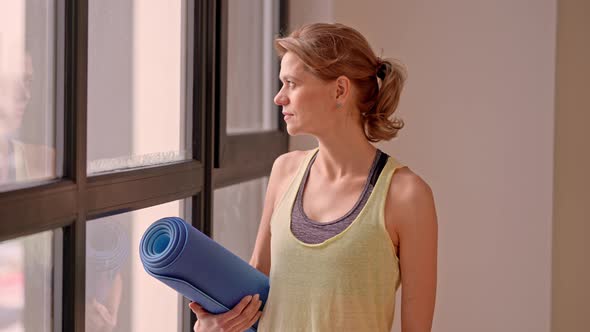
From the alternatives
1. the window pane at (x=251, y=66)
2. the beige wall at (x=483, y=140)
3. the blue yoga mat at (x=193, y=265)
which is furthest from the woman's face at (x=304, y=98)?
the beige wall at (x=483, y=140)

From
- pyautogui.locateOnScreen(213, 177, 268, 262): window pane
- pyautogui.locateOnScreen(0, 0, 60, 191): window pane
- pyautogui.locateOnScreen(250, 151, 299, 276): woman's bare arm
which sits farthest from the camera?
pyautogui.locateOnScreen(213, 177, 268, 262): window pane

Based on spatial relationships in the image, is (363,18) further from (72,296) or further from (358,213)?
(72,296)

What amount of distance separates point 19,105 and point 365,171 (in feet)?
2.16

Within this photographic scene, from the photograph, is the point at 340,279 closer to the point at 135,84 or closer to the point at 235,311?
the point at 235,311

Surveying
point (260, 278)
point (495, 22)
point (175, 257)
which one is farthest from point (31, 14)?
point (495, 22)

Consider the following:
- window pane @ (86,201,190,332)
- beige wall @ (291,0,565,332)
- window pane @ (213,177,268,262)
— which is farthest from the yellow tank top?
beige wall @ (291,0,565,332)

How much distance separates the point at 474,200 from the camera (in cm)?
290

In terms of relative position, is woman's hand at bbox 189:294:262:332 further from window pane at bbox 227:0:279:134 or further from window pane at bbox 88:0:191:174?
window pane at bbox 227:0:279:134

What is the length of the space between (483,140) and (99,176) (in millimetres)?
1645

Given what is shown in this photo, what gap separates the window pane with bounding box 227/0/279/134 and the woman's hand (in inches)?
31.8

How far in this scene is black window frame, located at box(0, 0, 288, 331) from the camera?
4.59 ft

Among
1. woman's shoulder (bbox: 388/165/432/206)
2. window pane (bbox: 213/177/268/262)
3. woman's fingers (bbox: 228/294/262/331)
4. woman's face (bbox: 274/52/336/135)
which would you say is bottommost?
woman's fingers (bbox: 228/294/262/331)

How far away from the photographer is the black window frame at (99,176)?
4.59 ft

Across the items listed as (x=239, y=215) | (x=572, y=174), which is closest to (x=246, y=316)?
(x=239, y=215)
